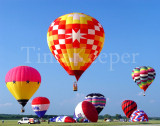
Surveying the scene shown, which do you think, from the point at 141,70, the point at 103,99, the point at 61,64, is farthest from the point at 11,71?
the point at 141,70

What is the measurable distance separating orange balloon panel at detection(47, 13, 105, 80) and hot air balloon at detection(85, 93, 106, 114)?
21504 mm

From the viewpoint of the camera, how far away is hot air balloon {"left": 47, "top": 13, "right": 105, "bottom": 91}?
33.7 meters

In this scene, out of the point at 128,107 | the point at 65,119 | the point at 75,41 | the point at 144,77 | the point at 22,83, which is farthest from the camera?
the point at 144,77

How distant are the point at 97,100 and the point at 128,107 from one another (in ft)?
19.7

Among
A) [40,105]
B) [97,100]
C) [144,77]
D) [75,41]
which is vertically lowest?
[40,105]

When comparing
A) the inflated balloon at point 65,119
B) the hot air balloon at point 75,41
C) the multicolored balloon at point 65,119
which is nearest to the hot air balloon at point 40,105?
the multicolored balloon at point 65,119

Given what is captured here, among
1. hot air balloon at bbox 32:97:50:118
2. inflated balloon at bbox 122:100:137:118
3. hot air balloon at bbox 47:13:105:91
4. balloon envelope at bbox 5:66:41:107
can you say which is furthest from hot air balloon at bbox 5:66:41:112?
inflated balloon at bbox 122:100:137:118

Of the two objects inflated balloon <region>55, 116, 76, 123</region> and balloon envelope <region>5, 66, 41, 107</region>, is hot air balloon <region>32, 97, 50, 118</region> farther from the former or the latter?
balloon envelope <region>5, 66, 41, 107</region>

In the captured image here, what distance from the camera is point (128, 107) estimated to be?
5697 cm

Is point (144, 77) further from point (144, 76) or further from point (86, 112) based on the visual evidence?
point (86, 112)

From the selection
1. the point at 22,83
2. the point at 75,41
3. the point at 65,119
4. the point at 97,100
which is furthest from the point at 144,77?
the point at 75,41

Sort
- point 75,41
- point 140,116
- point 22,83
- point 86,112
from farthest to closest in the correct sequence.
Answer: point 140,116 → point 86,112 → point 22,83 → point 75,41

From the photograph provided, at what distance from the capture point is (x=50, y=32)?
3538cm

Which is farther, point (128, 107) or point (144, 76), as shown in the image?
point (144, 76)
